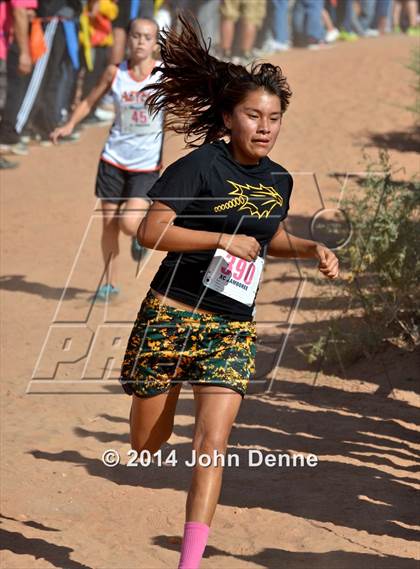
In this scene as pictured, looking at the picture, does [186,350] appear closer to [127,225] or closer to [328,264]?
[328,264]

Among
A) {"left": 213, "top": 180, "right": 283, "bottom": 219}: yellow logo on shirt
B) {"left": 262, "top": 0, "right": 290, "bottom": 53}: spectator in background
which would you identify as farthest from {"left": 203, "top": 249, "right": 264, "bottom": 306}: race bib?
{"left": 262, "top": 0, "right": 290, "bottom": 53}: spectator in background

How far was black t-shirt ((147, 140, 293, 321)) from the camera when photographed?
430 centimetres

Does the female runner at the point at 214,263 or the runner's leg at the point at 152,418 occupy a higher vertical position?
the female runner at the point at 214,263

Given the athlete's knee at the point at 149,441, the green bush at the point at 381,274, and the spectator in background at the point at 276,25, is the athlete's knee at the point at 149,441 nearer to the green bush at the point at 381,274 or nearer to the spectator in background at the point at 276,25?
the green bush at the point at 381,274

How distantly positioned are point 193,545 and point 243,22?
13.8 meters

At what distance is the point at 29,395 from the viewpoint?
6.90 meters

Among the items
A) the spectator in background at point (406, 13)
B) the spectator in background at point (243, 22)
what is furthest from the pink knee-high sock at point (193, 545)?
the spectator in background at point (406, 13)

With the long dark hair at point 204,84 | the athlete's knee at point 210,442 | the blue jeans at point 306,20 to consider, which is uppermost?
the long dark hair at point 204,84

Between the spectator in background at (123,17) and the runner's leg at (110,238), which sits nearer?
the runner's leg at (110,238)

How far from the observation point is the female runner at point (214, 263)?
14.0ft

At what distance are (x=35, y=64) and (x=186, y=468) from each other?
8.11 metres

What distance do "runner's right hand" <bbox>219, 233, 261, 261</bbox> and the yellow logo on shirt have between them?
144mm

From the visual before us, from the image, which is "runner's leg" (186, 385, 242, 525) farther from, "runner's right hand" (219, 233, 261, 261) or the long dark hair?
the long dark hair

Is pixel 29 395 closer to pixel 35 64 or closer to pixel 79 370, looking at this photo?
pixel 79 370
